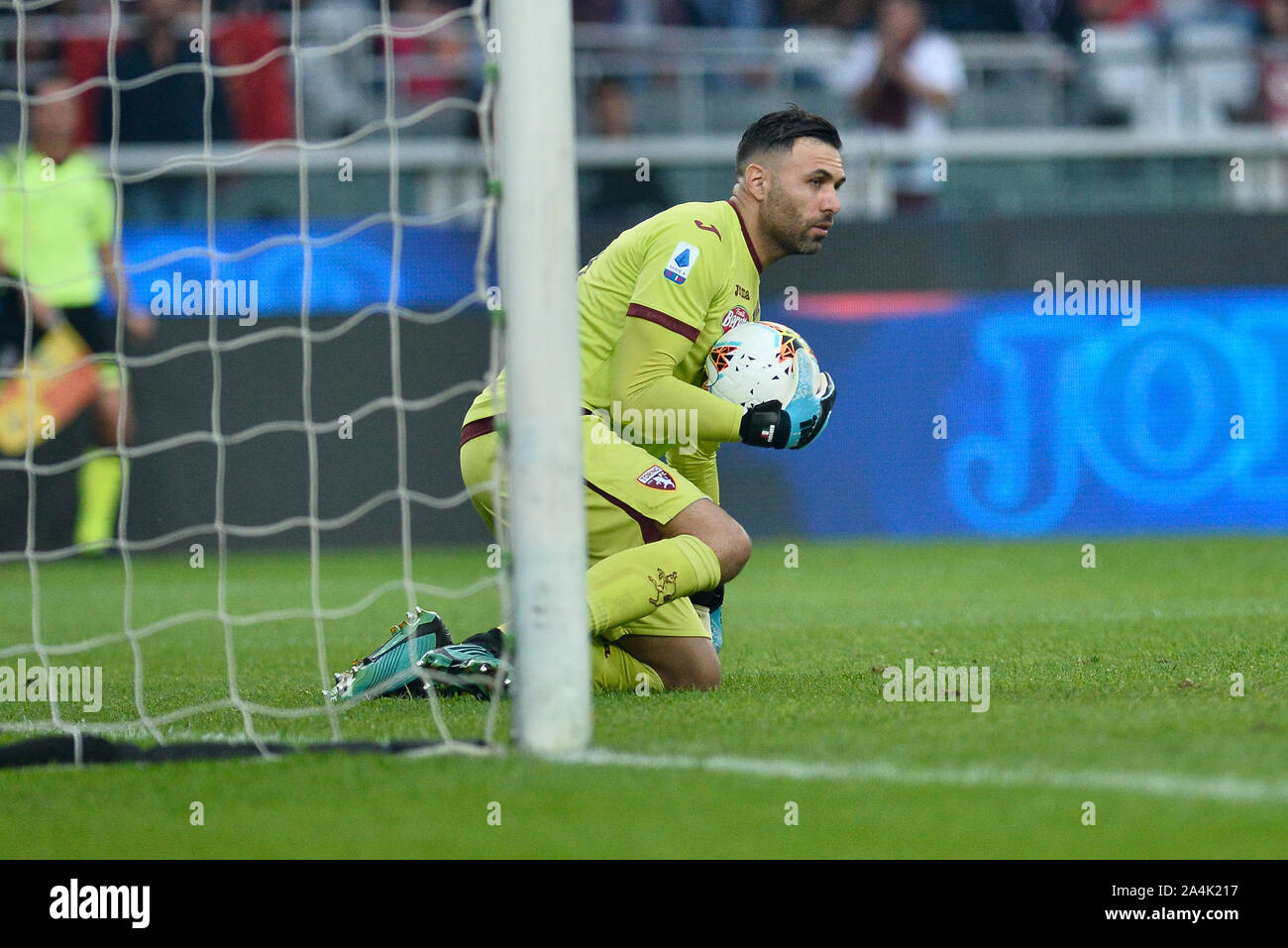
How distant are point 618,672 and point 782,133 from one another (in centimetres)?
171

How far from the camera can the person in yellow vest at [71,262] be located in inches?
376

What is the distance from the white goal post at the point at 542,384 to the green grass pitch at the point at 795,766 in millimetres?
213

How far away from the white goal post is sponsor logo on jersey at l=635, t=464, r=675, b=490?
1175 millimetres

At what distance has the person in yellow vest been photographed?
956 cm

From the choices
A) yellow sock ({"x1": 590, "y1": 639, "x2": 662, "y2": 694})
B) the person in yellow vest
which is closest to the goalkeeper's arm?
yellow sock ({"x1": 590, "y1": 639, "x2": 662, "y2": 694})

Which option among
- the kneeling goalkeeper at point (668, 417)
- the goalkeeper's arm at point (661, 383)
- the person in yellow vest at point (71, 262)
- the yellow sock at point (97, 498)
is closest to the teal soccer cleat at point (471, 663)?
the kneeling goalkeeper at point (668, 417)

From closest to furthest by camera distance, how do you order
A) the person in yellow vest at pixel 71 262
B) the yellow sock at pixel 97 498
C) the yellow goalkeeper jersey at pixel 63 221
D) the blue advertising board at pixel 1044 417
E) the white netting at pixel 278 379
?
the white netting at pixel 278 379
the person in yellow vest at pixel 71 262
the yellow goalkeeper jersey at pixel 63 221
the yellow sock at pixel 97 498
the blue advertising board at pixel 1044 417

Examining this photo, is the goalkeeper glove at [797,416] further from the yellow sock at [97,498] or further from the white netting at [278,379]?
the yellow sock at [97,498]

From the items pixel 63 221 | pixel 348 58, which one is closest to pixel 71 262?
pixel 63 221

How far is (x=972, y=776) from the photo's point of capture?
3480 millimetres

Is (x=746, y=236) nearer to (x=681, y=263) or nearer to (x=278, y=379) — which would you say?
(x=681, y=263)
